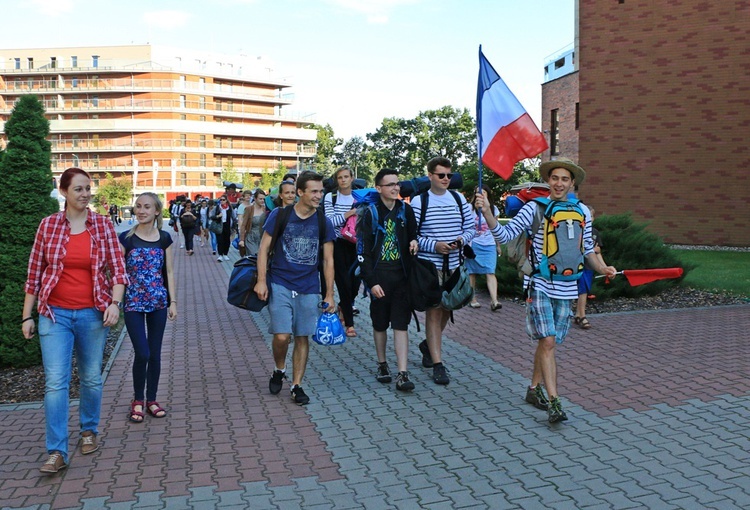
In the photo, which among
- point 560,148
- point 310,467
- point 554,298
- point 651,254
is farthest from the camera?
point 560,148

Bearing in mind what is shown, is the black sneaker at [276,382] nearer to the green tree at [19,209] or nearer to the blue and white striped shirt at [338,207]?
the green tree at [19,209]

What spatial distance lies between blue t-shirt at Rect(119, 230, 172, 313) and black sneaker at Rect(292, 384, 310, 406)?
1.27 meters

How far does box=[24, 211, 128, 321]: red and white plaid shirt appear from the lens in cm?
502

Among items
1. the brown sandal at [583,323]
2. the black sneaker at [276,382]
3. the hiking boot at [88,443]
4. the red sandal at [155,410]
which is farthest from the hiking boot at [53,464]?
the brown sandal at [583,323]

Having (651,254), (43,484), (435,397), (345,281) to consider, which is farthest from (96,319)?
(651,254)

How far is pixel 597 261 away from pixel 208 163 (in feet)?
311

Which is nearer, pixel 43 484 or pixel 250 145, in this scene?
pixel 43 484

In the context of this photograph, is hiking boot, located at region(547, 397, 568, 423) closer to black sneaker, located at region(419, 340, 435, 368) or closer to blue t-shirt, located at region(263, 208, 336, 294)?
black sneaker, located at region(419, 340, 435, 368)

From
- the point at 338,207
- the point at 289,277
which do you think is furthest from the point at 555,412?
the point at 338,207

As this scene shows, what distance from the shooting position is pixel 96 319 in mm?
5172

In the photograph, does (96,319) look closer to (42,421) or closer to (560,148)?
(42,421)

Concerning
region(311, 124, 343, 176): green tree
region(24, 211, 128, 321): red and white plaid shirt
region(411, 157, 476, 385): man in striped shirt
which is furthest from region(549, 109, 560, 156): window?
region(311, 124, 343, 176): green tree

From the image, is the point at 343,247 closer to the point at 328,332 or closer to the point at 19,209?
the point at 328,332

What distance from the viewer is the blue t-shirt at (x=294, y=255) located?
21.4ft
